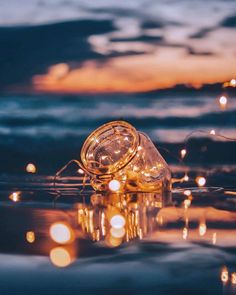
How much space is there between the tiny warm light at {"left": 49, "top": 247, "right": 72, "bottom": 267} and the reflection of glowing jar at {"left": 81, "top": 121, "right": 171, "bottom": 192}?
1892 mm

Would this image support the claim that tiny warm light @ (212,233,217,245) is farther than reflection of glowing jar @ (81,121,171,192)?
No

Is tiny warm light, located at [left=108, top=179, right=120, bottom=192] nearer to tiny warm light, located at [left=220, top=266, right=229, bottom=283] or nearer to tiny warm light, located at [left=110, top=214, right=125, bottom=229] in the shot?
tiny warm light, located at [left=110, top=214, right=125, bottom=229]

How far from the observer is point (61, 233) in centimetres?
348

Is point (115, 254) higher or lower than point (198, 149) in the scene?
lower

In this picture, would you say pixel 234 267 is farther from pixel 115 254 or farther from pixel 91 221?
pixel 91 221

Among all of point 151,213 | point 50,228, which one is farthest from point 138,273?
point 151,213

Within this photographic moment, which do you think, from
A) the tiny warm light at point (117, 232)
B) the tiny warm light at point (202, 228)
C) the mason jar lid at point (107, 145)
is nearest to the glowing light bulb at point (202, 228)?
the tiny warm light at point (202, 228)

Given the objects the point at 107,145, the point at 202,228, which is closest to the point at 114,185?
the point at 107,145

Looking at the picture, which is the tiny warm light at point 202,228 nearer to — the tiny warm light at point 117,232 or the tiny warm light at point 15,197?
the tiny warm light at point 117,232

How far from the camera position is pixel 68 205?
457 centimetres

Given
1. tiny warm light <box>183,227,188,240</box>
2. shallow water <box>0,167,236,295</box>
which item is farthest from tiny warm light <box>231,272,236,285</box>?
tiny warm light <box>183,227,188,240</box>

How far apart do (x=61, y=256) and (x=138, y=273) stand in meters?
0.44

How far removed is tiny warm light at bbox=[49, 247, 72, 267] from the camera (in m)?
2.78

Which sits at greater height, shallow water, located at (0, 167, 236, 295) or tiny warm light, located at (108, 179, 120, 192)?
tiny warm light, located at (108, 179, 120, 192)
